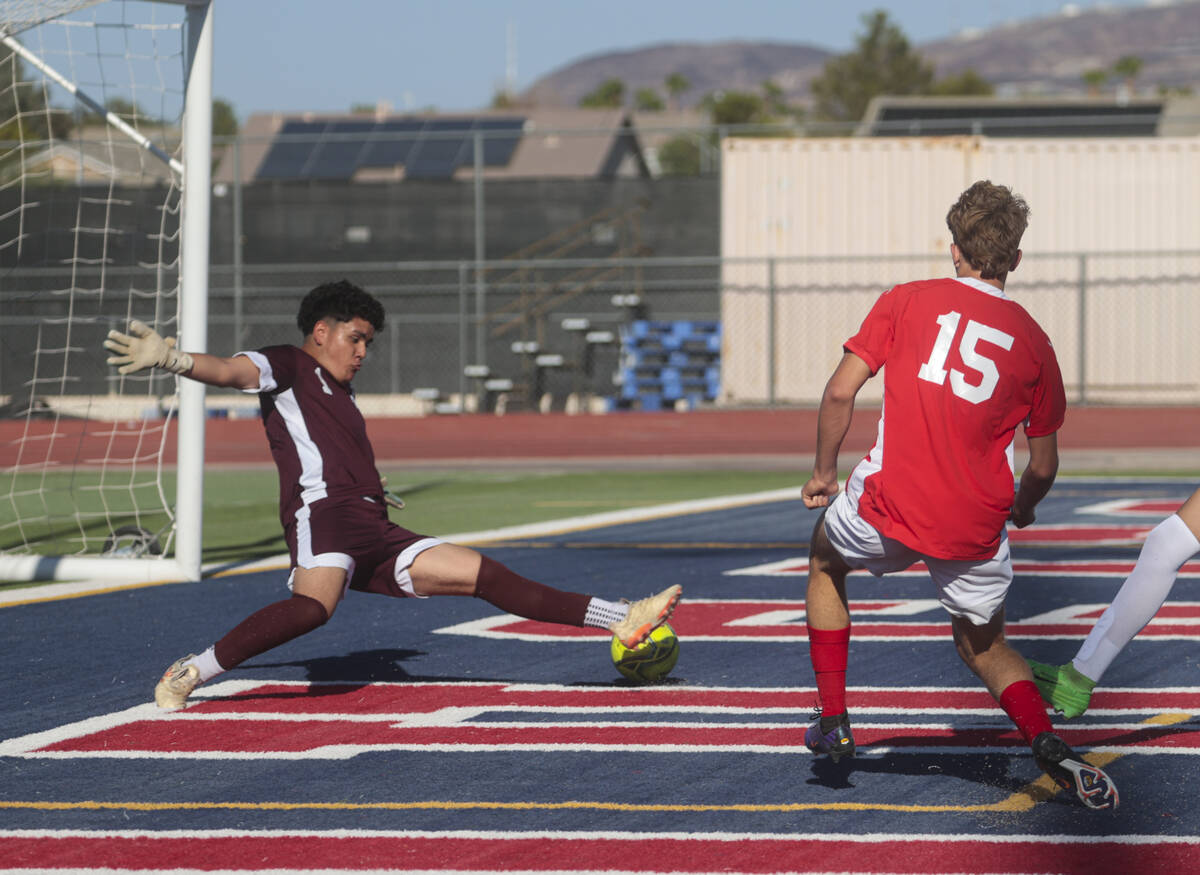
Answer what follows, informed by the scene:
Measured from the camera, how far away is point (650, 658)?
6344 mm

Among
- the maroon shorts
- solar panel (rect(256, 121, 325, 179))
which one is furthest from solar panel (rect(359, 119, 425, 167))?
the maroon shorts

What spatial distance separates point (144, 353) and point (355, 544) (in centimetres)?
107

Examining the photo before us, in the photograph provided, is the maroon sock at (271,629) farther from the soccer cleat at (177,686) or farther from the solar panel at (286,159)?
the solar panel at (286,159)

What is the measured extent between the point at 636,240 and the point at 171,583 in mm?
25476

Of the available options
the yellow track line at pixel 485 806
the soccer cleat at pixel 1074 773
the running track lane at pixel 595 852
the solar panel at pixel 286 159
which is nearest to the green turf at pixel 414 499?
the yellow track line at pixel 485 806

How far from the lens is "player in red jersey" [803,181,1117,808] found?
4.48 metres

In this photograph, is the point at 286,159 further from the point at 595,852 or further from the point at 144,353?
the point at 595,852

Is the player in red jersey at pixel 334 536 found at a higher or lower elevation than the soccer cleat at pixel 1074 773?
higher

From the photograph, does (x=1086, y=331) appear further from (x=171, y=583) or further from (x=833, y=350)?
(x=171, y=583)

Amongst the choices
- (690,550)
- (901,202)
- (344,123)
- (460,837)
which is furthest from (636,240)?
(460,837)

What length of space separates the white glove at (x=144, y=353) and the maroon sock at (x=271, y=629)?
96 cm

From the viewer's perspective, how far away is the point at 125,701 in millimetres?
6219

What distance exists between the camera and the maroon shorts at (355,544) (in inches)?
233

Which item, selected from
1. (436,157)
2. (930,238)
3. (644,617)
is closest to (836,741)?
(644,617)
